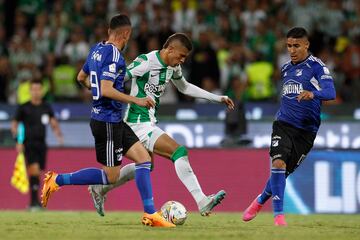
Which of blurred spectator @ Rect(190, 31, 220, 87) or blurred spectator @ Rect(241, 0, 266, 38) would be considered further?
blurred spectator @ Rect(241, 0, 266, 38)

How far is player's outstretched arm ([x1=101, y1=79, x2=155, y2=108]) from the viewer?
10.4 meters

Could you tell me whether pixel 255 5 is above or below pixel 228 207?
above

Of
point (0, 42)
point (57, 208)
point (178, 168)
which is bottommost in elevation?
point (57, 208)

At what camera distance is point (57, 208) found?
53.0 ft

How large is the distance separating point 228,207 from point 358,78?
4.74 m

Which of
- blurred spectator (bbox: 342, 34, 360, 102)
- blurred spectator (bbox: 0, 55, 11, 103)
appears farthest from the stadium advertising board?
blurred spectator (bbox: 0, 55, 11, 103)

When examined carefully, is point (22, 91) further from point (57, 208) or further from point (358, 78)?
point (358, 78)

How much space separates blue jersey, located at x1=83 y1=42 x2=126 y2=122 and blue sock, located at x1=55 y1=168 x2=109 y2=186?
67 centimetres

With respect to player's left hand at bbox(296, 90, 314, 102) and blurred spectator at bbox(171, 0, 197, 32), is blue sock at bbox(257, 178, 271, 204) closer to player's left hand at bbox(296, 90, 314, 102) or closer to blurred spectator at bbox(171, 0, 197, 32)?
player's left hand at bbox(296, 90, 314, 102)

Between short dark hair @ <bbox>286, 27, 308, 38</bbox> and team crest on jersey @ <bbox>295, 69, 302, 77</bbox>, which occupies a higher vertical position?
short dark hair @ <bbox>286, 27, 308, 38</bbox>

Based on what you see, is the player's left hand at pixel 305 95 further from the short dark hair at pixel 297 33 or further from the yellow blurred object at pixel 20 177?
the yellow blurred object at pixel 20 177

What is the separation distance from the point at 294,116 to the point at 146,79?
5.53 feet

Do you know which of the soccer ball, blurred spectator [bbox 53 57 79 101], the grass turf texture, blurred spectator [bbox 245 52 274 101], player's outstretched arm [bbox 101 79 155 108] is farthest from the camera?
blurred spectator [bbox 53 57 79 101]

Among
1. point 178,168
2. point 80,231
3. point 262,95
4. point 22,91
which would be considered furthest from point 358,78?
point 80,231
